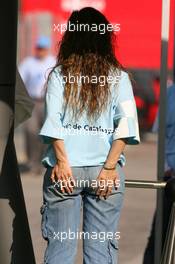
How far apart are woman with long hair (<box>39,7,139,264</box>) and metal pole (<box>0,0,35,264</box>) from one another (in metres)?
0.40

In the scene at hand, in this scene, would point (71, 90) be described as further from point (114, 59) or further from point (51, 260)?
point (51, 260)

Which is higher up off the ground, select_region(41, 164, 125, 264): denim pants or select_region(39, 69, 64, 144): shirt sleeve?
select_region(39, 69, 64, 144): shirt sleeve

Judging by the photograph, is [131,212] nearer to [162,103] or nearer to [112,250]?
[162,103]

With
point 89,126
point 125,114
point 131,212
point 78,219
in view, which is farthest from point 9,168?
point 131,212

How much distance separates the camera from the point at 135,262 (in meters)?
5.31

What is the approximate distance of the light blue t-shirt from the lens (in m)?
3.36

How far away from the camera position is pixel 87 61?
3.44 m

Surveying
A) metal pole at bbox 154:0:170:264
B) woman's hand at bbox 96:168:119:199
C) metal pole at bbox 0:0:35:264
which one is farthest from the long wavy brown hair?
metal pole at bbox 154:0:170:264

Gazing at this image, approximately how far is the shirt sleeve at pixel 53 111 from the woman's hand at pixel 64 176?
0.40 feet

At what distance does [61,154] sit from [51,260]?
51cm

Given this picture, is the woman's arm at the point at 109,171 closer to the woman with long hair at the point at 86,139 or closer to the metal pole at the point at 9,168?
the woman with long hair at the point at 86,139

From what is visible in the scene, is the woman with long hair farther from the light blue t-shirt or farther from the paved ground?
the paved ground

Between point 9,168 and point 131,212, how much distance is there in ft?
12.3

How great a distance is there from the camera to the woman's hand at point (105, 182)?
11.0 feet
